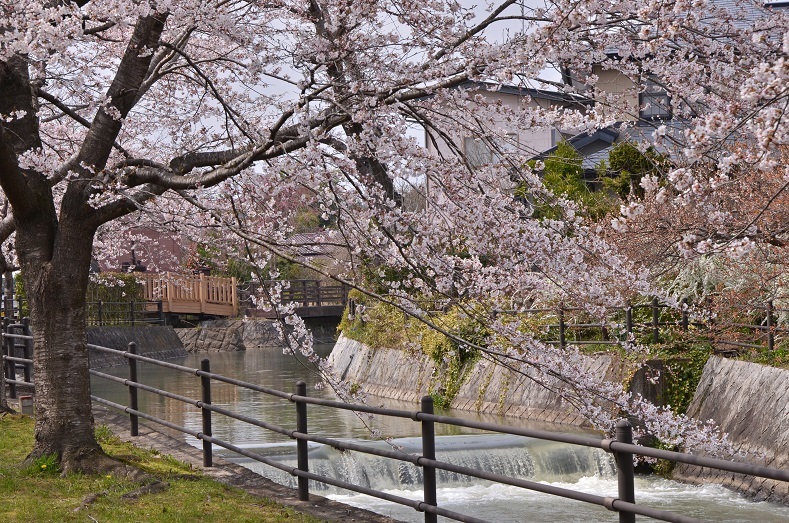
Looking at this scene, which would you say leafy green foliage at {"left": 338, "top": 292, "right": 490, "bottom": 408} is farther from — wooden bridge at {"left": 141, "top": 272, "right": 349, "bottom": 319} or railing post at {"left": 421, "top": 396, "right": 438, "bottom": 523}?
wooden bridge at {"left": 141, "top": 272, "right": 349, "bottom": 319}

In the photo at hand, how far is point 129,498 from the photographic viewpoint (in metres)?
7.06

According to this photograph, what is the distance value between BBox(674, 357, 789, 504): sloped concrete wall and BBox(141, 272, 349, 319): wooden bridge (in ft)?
84.9

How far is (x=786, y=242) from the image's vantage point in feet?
34.5

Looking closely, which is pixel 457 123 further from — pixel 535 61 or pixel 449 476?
pixel 449 476

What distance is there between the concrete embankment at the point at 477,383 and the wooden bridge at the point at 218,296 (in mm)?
15213

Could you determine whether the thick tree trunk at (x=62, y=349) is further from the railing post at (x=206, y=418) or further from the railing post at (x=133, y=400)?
the railing post at (x=133, y=400)

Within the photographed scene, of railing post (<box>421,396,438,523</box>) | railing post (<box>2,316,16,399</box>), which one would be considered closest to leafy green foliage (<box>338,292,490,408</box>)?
railing post (<box>2,316,16,399</box>)

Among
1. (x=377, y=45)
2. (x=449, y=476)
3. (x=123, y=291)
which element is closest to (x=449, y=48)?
(x=377, y=45)

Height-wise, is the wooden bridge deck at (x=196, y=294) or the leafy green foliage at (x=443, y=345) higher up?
the wooden bridge deck at (x=196, y=294)

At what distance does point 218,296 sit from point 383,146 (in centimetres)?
3602

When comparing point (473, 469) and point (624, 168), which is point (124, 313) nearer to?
point (624, 168)

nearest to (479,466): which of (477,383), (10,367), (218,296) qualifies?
(477,383)

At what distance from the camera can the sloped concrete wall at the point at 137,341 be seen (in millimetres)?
29720

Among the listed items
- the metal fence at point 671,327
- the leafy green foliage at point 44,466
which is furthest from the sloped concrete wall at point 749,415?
the leafy green foliage at point 44,466
